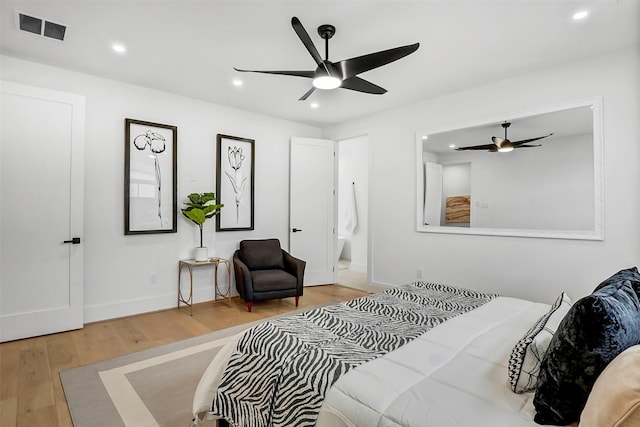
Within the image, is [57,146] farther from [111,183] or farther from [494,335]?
[494,335]

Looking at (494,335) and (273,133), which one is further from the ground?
(273,133)

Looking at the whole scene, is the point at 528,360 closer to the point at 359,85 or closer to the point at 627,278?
the point at 627,278

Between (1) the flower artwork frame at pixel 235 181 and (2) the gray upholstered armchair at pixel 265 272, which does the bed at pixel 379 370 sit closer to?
(2) the gray upholstered armchair at pixel 265 272

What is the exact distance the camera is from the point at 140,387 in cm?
229

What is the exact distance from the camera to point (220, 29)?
2729 millimetres

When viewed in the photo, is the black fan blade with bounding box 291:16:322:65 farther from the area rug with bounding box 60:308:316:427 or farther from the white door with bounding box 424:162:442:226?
the white door with bounding box 424:162:442:226

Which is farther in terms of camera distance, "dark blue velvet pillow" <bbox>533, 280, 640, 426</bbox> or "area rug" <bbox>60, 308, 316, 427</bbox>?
"area rug" <bbox>60, 308, 316, 427</bbox>

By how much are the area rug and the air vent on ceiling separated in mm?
2747

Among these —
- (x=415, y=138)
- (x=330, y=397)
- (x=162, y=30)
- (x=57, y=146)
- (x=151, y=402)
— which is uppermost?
(x=162, y=30)

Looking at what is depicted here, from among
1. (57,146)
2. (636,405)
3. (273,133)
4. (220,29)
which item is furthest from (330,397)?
(273,133)

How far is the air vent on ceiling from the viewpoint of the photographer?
2.58m

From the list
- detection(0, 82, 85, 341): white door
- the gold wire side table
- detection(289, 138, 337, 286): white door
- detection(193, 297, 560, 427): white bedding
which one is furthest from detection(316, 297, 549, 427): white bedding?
detection(289, 138, 337, 286): white door

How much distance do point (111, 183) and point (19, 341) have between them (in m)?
1.74

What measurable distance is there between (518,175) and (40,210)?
16.4 feet
